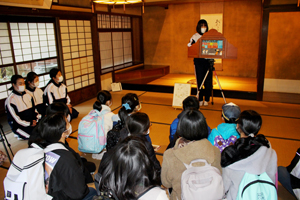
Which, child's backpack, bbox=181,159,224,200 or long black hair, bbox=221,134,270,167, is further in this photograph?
long black hair, bbox=221,134,270,167

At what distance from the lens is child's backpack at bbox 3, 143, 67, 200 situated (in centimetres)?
140

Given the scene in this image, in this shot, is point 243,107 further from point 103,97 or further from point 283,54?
point 103,97

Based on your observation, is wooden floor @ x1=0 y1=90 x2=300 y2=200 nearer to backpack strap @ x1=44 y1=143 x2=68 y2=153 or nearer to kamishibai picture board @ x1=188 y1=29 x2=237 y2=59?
kamishibai picture board @ x1=188 y1=29 x2=237 y2=59

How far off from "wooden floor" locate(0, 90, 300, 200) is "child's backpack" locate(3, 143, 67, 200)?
1.17 meters

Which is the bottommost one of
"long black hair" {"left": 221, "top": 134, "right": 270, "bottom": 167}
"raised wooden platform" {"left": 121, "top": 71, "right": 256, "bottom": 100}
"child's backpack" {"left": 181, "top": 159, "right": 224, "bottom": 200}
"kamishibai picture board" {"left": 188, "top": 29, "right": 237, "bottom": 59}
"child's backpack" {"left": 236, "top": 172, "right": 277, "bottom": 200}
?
"raised wooden platform" {"left": 121, "top": 71, "right": 256, "bottom": 100}

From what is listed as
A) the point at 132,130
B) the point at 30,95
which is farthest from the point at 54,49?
the point at 132,130

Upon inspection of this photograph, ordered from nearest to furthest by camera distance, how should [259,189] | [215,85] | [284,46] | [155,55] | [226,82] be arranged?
[259,189]
[284,46]
[215,85]
[226,82]
[155,55]

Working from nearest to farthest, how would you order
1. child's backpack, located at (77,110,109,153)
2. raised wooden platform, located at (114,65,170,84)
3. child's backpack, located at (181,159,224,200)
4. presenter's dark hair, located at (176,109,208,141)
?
child's backpack, located at (181,159,224,200) → presenter's dark hair, located at (176,109,208,141) → child's backpack, located at (77,110,109,153) → raised wooden platform, located at (114,65,170,84)

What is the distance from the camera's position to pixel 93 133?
2830 millimetres

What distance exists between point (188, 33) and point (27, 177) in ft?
24.1

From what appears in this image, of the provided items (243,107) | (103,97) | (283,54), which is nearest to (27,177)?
(103,97)

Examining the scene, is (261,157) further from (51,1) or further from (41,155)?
(51,1)

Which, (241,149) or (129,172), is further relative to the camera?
(241,149)

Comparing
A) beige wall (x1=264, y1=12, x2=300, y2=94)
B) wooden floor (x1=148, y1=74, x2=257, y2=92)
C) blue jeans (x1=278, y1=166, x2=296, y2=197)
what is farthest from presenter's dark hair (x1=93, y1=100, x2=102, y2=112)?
beige wall (x1=264, y1=12, x2=300, y2=94)
